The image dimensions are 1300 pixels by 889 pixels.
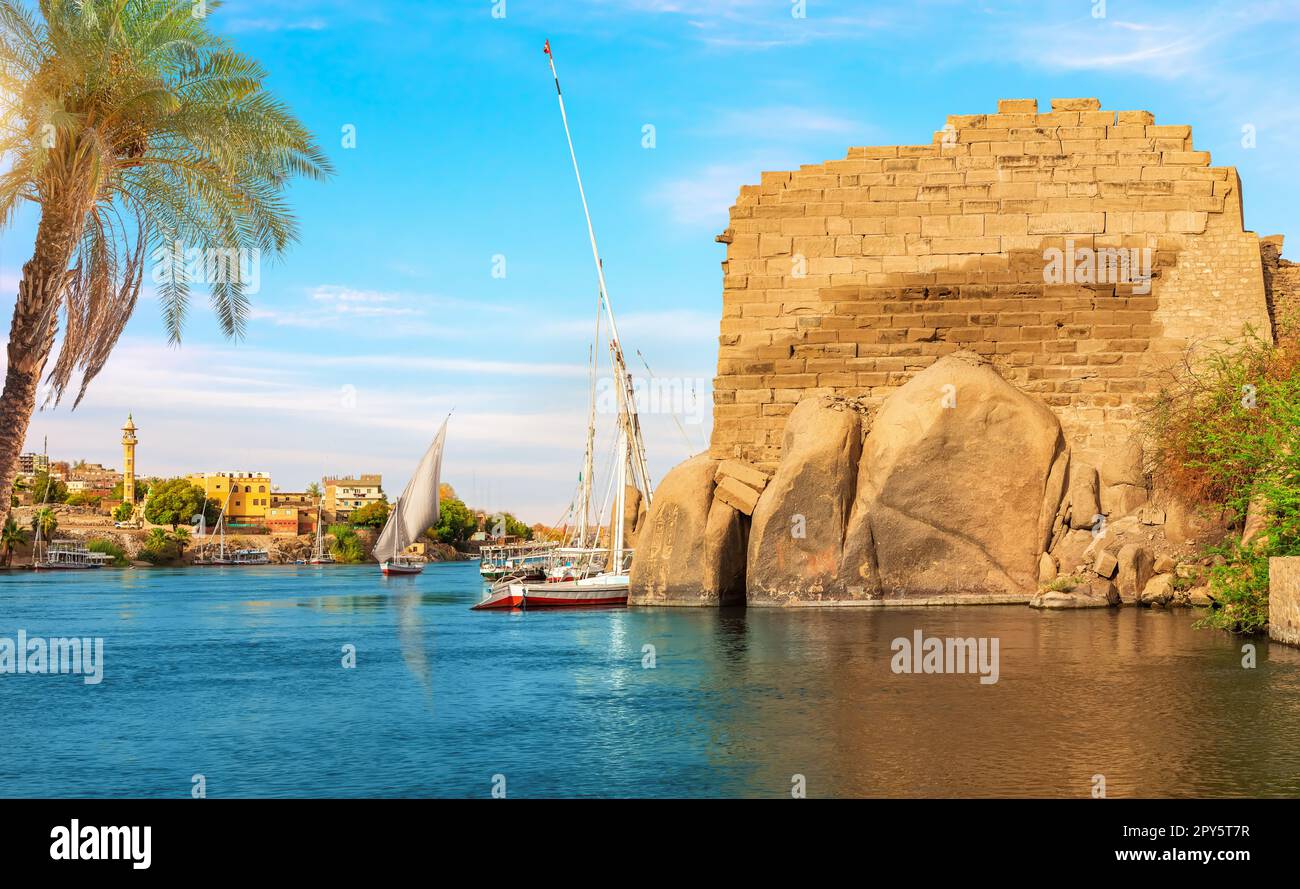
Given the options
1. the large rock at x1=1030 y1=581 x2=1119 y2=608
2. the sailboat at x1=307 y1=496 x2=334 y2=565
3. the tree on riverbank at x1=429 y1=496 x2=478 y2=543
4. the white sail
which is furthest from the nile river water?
the tree on riverbank at x1=429 y1=496 x2=478 y2=543

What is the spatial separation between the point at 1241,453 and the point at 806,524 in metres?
8.37

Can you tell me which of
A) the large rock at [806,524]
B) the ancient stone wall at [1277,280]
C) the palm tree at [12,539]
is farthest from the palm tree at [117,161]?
the palm tree at [12,539]

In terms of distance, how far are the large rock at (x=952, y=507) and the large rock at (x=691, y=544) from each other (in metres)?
2.76

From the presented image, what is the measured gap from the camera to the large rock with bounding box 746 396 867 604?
80.9ft

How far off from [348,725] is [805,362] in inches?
672

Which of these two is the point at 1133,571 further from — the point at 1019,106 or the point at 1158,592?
the point at 1019,106

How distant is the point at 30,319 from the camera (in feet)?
45.2

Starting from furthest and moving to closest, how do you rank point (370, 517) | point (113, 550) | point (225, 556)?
point (370, 517)
point (225, 556)
point (113, 550)

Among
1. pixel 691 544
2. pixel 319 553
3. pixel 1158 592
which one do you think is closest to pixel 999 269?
pixel 1158 592

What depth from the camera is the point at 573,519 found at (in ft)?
160

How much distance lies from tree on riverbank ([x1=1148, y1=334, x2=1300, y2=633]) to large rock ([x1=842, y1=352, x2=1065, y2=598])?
9.00 ft

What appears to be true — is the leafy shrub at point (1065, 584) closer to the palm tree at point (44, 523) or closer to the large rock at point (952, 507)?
the large rock at point (952, 507)
